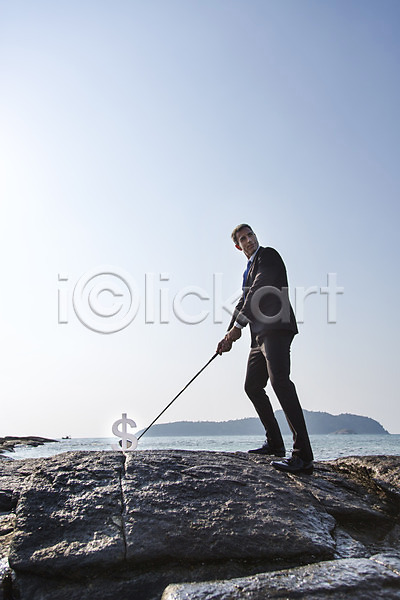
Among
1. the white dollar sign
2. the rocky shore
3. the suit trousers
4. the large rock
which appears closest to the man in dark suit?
the suit trousers

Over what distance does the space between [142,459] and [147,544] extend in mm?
1067

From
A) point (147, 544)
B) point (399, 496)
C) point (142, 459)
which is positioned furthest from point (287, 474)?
point (147, 544)

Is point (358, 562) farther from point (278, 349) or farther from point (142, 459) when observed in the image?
point (278, 349)

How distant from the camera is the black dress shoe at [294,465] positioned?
4.61 meters

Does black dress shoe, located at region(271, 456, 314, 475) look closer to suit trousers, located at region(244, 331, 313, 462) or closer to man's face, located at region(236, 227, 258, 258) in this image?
suit trousers, located at region(244, 331, 313, 462)

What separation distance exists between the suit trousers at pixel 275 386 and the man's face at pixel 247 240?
1.28 metres

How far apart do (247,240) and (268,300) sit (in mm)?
984

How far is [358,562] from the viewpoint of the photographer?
304 centimetres

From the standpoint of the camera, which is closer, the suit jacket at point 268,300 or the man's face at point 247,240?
the suit jacket at point 268,300

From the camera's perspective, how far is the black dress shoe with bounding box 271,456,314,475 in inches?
181

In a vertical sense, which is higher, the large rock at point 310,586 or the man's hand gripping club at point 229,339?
the man's hand gripping club at point 229,339

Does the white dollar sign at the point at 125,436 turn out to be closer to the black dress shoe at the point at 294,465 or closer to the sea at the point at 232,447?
the sea at the point at 232,447

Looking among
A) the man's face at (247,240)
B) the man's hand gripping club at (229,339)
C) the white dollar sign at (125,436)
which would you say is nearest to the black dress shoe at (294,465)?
the man's hand gripping club at (229,339)

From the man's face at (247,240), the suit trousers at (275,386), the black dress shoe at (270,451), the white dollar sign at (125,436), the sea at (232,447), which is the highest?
the man's face at (247,240)
